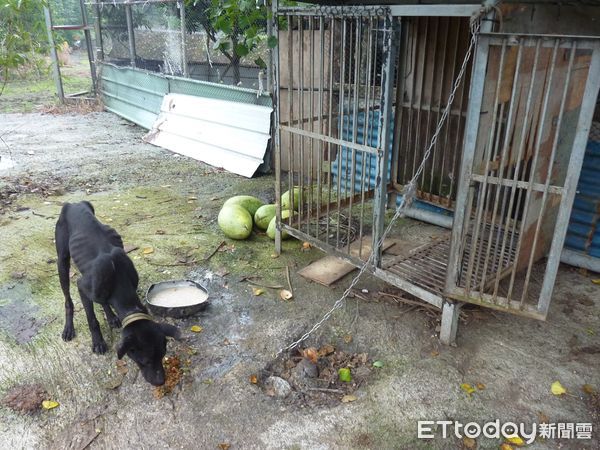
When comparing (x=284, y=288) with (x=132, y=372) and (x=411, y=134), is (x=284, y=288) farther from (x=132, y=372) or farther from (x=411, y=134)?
(x=411, y=134)

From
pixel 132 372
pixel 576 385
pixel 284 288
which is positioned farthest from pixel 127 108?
pixel 576 385

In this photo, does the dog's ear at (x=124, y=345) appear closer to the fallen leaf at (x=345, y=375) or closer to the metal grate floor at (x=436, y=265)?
the fallen leaf at (x=345, y=375)

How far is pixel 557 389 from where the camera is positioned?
10.7ft

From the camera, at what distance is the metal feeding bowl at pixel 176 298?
3949 millimetres

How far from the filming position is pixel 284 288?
4496mm

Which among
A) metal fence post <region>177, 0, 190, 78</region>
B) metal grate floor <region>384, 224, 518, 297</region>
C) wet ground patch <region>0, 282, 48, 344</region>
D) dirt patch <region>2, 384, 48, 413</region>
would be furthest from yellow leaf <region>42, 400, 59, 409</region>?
metal fence post <region>177, 0, 190, 78</region>

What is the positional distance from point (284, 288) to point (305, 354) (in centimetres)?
98

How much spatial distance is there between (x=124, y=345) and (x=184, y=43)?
6774 mm

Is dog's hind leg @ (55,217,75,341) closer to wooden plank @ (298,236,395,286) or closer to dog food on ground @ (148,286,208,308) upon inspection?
dog food on ground @ (148,286,208,308)

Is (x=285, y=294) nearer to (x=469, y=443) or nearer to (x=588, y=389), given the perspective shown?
(x=469, y=443)

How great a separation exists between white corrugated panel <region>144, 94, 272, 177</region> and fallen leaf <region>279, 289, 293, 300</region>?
3.31m

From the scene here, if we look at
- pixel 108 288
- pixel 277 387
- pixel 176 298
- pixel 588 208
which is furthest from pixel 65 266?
pixel 588 208

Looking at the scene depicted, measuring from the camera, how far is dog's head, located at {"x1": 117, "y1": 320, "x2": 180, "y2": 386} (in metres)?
3.04

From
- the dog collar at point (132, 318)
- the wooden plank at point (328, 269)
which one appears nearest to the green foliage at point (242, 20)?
the wooden plank at point (328, 269)
